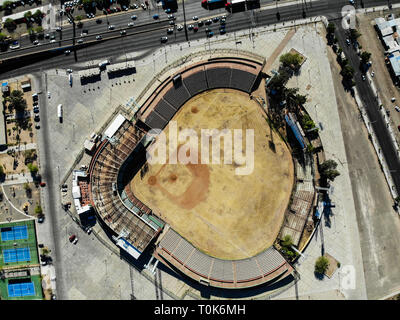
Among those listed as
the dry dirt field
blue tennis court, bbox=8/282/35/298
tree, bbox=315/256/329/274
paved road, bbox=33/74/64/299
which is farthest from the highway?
tree, bbox=315/256/329/274

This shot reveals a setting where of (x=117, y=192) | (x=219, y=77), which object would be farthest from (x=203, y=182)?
(x=219, y=77)

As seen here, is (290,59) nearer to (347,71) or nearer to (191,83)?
(347,71)

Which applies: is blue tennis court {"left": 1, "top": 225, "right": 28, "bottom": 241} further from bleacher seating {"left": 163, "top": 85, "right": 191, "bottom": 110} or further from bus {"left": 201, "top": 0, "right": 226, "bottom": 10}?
bus {"left": 201, "top": 0, "right": 226, "bottom": 10}

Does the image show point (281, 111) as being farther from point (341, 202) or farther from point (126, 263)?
point (126, 263)

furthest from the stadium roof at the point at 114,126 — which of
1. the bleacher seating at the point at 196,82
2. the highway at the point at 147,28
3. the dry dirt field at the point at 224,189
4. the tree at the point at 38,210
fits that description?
the tree at the point at 38,210

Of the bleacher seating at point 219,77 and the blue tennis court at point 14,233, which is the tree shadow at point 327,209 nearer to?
the bleacher seating at point 219,77

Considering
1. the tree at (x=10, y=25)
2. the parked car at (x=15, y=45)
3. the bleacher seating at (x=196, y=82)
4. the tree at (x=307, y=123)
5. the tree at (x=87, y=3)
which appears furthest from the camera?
the parked car at (x=15, y=45)
